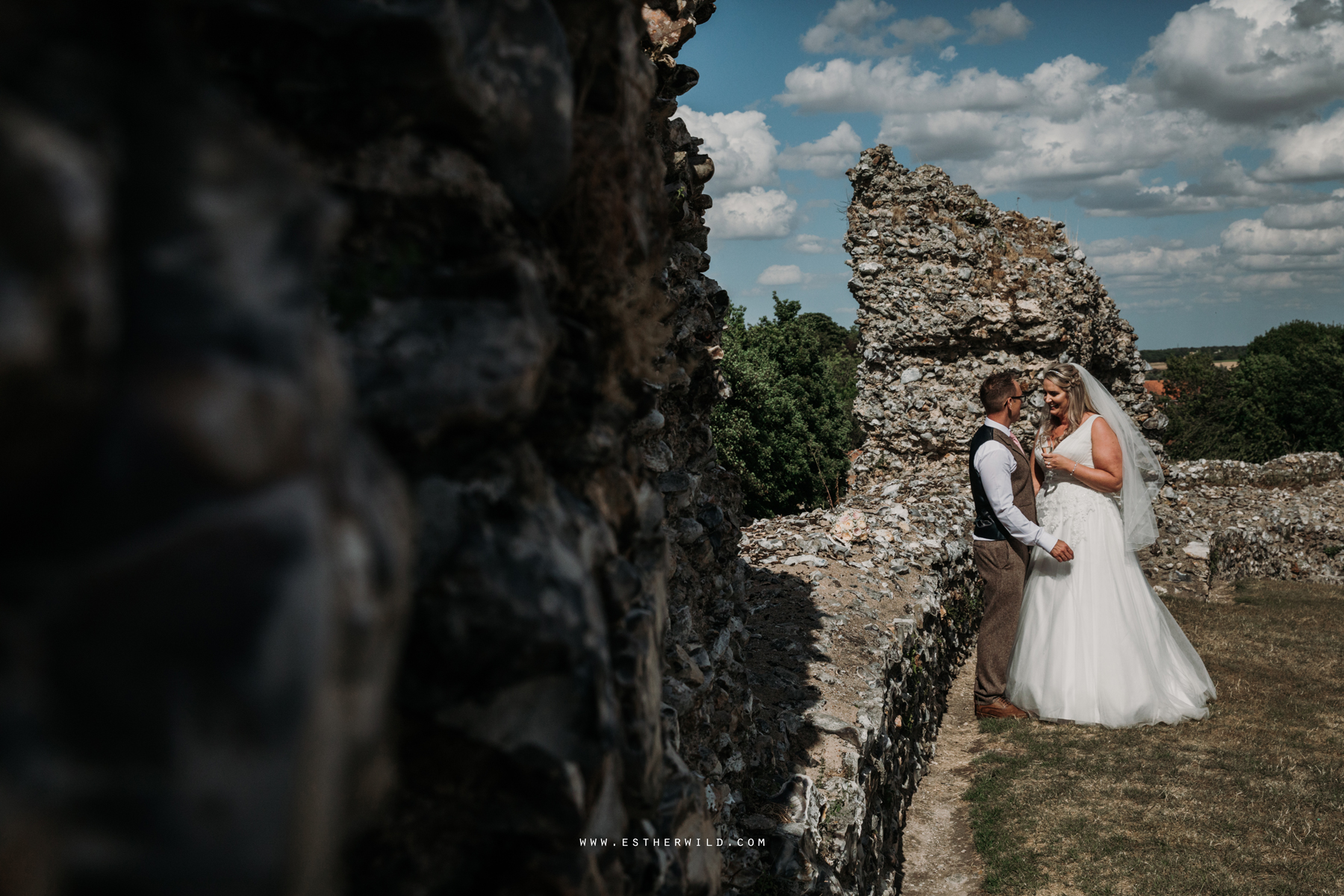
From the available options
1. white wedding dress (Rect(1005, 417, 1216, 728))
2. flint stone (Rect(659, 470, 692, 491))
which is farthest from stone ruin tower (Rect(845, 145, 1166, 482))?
flint stone (Rect(659, 470, 692, 491))

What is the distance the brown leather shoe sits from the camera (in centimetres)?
576

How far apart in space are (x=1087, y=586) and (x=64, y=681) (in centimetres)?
631

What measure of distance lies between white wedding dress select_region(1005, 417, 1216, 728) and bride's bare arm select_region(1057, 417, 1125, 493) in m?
0.07

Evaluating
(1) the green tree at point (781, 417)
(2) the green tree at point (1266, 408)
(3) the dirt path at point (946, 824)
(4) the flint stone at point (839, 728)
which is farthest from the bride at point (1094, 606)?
(2) the green tree at point (1266, 408)

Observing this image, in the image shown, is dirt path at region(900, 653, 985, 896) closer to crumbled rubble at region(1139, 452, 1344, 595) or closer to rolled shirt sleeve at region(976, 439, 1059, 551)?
rolled shirt sleeve at region(976, 439, 1059, 551)

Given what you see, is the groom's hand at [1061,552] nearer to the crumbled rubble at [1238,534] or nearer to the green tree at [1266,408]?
the crumbled rubble at [1238,534]

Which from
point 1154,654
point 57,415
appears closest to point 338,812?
point 57,415

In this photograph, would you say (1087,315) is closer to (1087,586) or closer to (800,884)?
(1087,586)

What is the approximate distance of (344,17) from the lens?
0.99 metres

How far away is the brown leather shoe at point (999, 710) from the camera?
5.76 metres

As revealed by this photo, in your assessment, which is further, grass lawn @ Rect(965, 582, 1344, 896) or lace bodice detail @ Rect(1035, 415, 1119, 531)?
lace bodice detail @ Rect(1035, 415, 1119, 531)

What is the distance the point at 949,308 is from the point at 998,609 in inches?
209

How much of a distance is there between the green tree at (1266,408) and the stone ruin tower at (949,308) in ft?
74.9

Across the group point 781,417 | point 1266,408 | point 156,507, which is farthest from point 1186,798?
point 1266,408
